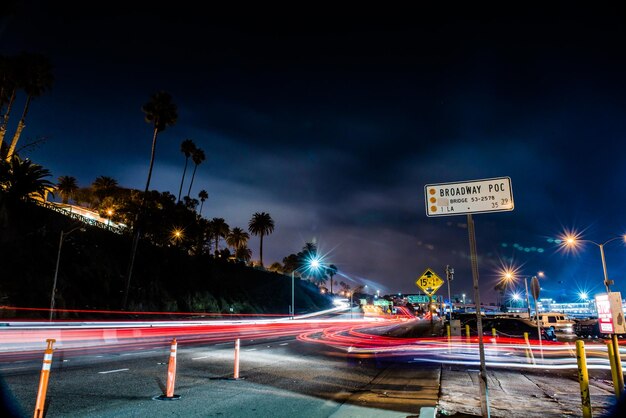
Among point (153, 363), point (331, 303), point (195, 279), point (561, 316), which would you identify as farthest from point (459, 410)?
point (331, 303)

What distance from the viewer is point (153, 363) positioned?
13.4 m

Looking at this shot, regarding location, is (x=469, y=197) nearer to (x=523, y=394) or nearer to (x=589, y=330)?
(x=523, y=394)

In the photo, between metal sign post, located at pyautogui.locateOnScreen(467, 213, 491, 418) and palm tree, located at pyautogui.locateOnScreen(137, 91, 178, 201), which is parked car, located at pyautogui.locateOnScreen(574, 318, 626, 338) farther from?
palm tree, located at pyautogui.locateOnScreen(137, 91, 178, 201)

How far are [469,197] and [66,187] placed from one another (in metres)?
98.8

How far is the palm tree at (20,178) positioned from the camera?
128ft

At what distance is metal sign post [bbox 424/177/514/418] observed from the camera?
21.2ft

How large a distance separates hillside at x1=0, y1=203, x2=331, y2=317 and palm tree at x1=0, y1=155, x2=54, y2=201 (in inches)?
57.9

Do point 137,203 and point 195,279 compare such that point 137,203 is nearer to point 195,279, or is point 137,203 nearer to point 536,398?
point 195,279

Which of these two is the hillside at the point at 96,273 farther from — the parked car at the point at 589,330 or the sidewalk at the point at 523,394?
the parked car at the point at 589,330

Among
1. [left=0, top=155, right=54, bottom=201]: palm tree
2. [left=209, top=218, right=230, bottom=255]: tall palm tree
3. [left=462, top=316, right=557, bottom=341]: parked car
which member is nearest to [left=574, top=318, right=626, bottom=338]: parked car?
[left=462, top=316, right=557, bottom=341]: parked car

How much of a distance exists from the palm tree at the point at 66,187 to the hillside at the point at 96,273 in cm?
3696

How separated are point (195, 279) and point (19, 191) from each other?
32.2 m

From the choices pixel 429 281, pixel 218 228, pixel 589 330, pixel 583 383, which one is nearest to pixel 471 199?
pixel 583 383

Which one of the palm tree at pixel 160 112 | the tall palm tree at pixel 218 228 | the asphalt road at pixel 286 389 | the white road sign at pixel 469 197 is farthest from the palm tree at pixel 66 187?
the white road sign at pixel 469 197
